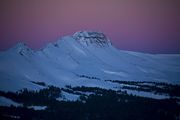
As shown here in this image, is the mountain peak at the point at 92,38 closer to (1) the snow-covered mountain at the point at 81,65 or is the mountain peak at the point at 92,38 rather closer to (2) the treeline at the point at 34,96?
(1) the snow-covered mountain at the point at 81,65

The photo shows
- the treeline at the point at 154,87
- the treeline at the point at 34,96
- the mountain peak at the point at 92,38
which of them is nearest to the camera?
the treeline at the point at 34,96

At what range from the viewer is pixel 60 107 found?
223 ft

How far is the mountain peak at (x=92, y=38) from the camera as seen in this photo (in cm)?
16725

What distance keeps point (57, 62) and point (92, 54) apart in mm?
23408

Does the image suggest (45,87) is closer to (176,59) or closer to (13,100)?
(13,100)

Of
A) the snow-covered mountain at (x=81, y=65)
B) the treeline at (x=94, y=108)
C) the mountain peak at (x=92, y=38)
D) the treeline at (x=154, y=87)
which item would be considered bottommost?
the treeline at (x=94, y=108)

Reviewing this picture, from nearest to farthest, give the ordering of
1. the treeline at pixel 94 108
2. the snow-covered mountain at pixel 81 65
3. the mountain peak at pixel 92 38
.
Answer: the treeline at pixel 94 108, the snow-covered mountain at pixel 81 65, the mountain peak at pixel 92 38

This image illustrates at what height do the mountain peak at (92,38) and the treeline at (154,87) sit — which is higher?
the mountain peak at (92,38)

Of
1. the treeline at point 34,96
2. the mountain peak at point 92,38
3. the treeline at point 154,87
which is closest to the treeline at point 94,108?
the treeline at point 34,96

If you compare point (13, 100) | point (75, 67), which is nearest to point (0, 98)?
point (13, 100)

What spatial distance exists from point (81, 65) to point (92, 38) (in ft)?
119

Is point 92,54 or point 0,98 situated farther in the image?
point 92,54

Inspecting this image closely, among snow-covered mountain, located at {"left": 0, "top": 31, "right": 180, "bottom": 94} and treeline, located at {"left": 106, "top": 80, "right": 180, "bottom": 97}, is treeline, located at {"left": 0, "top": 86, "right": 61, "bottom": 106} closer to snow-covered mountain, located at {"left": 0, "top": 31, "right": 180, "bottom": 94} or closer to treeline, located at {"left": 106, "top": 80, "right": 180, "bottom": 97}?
snow-covered mountain, located at {"left": 0, "top": 31, "right": 180, "bottom": 94}

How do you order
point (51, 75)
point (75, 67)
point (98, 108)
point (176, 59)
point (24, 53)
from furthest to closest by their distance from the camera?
point (176, 59) < point (75, 67) < point (24, 53) < point (51, 75) < point (98, 108)
